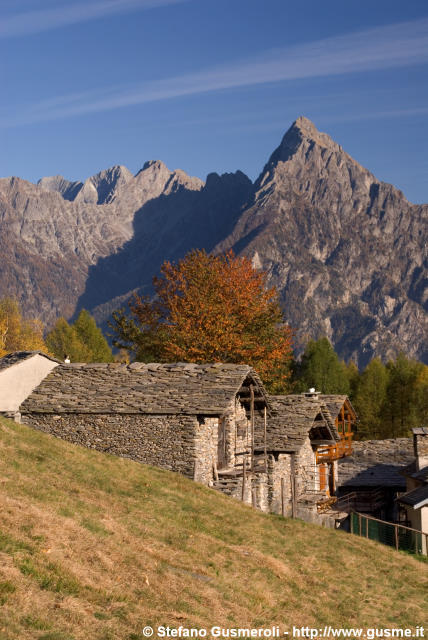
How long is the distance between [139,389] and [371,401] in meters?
58.4

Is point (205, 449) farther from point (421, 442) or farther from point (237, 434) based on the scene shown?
point (421, 442)

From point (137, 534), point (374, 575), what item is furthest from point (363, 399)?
point (137, 534)

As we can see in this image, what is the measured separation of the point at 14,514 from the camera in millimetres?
15047

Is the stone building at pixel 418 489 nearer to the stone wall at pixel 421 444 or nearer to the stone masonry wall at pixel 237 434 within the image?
the stone wall at pixel 421 444

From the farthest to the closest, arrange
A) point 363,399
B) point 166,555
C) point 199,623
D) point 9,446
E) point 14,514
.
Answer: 1. point 363,399
2. point 9,446
3. point 166,555
4. point 14,514
5. point 199,623

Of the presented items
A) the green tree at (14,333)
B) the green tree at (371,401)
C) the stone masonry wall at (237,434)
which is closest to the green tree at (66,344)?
the green tree at (14,333)

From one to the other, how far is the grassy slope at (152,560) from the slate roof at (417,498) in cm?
933

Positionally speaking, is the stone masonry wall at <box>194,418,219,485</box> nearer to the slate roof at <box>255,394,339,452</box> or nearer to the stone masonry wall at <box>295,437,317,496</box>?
the slate roof at <box>255,394,339,452</box>

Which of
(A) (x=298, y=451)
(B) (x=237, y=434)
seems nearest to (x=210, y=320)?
(A) (x=298, y=451)

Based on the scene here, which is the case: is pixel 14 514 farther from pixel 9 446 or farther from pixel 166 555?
pixel 9 446

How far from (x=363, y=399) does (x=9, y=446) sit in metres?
67.6

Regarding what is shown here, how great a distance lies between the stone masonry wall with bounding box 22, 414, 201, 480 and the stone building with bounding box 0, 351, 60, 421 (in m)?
1.98

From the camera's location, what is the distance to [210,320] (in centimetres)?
→ 5253

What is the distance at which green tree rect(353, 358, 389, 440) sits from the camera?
273 ft
